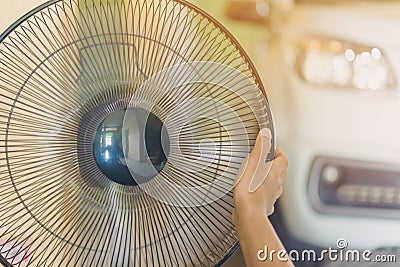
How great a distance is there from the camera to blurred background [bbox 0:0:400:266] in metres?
1.18

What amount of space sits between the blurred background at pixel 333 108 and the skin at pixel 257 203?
26 centimetres

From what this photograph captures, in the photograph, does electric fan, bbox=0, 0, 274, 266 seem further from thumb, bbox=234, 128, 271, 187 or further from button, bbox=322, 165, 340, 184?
button, bbox=322, 165, 340, 184

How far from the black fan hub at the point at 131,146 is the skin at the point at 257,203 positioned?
0.15 m

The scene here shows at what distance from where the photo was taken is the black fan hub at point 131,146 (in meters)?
0.87

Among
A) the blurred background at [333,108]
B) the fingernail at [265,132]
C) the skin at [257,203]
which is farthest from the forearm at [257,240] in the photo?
the blurred background at [333,108]

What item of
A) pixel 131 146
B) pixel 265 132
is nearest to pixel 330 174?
pixel 265 132

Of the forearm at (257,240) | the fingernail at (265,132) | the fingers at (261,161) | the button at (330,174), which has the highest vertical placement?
the fingernail at (265,132)

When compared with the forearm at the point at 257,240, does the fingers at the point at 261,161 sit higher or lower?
higher

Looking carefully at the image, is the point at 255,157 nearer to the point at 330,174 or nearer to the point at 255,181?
the point at 255,181

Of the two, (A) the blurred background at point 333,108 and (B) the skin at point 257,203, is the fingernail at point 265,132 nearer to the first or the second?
(B) the skin at point 257,203

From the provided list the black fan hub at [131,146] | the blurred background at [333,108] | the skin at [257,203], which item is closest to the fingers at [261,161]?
the skin at [257,203]

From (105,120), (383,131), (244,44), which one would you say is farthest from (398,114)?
(105,120)

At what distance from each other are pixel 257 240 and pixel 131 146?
0.88ft

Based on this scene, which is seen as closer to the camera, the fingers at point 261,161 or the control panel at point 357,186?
the fingers at point 261,161
